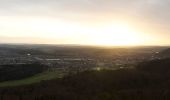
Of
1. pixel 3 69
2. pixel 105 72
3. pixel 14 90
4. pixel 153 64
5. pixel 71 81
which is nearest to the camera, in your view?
pixel 14 90

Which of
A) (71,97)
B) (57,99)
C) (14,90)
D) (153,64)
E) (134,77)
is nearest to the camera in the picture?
(57,99)

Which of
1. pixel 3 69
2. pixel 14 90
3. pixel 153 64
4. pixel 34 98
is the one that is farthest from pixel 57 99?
pixel 3 69

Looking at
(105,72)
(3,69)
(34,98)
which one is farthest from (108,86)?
(3,69)

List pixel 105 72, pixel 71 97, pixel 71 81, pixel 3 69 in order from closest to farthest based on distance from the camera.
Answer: pixel 71 97
pixel 71 81
pixel 105 72
pixel 3 69

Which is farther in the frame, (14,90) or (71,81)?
(71,81)

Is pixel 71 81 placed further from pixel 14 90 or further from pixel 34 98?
pixel 34 98

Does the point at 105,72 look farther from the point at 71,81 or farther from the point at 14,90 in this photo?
the point at 14,90
